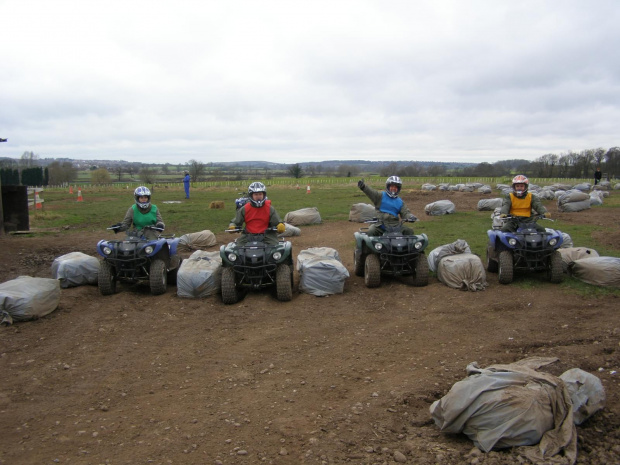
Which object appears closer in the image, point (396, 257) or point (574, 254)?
point (396, 257)

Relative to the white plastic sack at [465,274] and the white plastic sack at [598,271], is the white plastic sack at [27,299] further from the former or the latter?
the white plastic sack at [598,271]

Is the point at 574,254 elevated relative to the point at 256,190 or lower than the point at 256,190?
lower

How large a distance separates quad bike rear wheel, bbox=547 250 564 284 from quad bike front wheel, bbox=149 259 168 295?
6819 millimetres

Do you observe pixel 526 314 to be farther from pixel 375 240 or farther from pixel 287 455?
pixel 287 455

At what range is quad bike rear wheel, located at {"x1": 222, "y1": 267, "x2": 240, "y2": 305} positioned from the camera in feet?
26.9

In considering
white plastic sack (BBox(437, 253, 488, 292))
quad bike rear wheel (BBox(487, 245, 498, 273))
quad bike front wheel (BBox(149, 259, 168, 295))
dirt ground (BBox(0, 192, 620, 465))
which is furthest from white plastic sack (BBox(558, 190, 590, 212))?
quad bike front wheel (BBox(149, 259, 168, 295))

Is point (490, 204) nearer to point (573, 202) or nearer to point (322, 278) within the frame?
point (573, 202)

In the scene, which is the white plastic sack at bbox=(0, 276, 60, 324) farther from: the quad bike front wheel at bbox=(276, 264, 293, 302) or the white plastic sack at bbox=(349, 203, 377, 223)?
the white plastic sack at bbox=(349, 203, 377, 223)

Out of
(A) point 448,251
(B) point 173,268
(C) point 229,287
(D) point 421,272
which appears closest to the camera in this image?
(C) point 229,287

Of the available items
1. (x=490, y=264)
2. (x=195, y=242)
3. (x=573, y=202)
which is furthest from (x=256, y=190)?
(x=573, y=202)

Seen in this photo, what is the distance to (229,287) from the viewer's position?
8203 millimetres

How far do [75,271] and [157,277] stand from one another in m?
1.72

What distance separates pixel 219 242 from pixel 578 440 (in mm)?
11891

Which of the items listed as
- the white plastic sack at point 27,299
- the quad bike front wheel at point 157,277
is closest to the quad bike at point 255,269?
the quad bike front wheel at point 157,277
